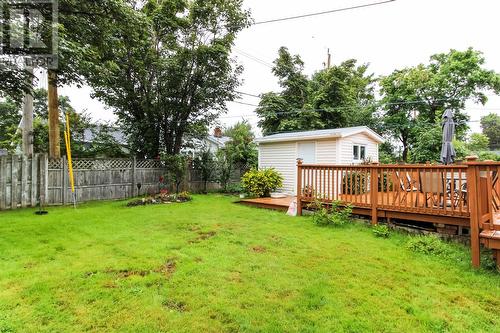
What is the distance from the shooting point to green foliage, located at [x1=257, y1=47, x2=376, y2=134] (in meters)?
18.1

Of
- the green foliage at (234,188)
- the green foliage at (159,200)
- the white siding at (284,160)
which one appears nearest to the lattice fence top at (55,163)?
the green foliage at (159,200)

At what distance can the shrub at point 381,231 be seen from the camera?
525 centimetres

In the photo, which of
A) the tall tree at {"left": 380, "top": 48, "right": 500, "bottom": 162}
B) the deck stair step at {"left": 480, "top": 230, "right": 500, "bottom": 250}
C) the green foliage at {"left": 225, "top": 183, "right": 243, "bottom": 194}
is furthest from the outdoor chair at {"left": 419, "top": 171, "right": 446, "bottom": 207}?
the tall tree at {"left": 380, "top": 48, "right": 500, "bottom": 162}

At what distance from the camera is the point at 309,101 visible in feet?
63.1

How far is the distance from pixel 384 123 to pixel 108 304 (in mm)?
20621

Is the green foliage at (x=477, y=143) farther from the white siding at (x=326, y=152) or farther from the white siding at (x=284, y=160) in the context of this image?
the white siding at (x=284, y=160)

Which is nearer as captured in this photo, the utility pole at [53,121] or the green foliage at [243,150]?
the utility pole at [53,121]

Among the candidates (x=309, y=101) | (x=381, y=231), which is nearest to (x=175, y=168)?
(x=381, y=231)

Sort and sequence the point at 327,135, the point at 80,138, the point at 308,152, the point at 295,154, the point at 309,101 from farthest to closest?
the point at 309,101 → the point at 80,138 → the point at 295,154 → the point at 308,152 → the point at 327,135

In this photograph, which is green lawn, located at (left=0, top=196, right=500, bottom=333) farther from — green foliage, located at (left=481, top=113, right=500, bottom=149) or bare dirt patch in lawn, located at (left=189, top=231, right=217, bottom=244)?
green foliage, located at (left=481, top=113, right=500, bottom=149)

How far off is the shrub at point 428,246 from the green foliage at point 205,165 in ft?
30.9

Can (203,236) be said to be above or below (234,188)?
below

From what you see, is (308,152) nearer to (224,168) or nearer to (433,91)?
(224,168)

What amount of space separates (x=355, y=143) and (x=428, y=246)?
635 centimetres
